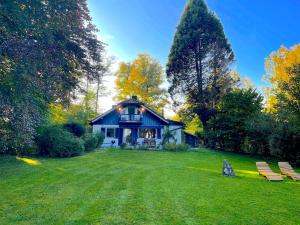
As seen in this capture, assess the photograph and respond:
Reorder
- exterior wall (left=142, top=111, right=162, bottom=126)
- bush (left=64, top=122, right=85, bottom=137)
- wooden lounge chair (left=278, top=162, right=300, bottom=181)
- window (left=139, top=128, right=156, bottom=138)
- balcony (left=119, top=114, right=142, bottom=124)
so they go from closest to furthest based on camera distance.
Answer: wooden lounge chair (left=278, top=162, right=300, bottom=181) < bush (left=64, top=122, right=85, bottom=137) < balcony (left=119, top=114, right=142, bottom=124) < exterior wall (left=142, top=111, right=162, bottom=126) < window (left=139, top=128, right=156, bottom=138)

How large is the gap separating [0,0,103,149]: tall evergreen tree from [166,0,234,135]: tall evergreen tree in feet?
60.5

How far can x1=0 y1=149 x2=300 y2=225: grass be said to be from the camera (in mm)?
4887

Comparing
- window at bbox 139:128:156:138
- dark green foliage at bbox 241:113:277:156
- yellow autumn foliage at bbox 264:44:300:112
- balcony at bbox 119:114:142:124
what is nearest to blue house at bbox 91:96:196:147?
balcony at bbox 119:114:142:124

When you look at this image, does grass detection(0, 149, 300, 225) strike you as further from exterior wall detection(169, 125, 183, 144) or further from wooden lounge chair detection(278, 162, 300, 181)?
exterior wall detection(169, 125, 183, 144)

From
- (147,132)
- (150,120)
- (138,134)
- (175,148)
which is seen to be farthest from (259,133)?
(138,134)

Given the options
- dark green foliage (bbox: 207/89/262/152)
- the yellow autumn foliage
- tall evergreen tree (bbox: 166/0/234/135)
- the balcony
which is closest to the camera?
dark green foliage (bbox: 207/89/262/152)

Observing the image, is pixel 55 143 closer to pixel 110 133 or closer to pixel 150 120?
pixel 110 133

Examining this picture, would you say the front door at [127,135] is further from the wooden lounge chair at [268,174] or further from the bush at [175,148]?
the wooden lounge chair at [268,174]

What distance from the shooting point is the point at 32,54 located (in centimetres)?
888

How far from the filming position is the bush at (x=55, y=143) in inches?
559

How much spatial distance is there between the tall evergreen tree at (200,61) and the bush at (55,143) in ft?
57.4

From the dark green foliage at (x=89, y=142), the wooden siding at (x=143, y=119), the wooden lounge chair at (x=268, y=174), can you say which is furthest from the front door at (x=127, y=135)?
the wooden lounge chair at (x=268, y=174)

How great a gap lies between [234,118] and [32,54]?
1940cm

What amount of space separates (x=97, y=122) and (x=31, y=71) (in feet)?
58.1
